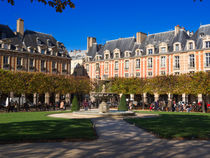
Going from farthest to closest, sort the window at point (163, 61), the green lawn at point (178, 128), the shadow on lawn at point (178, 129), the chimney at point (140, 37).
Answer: the chimney at point (140, 37)
the window at point (163, 61)
the green lawn at point (178, 128)
the shadow on lawn at point (178, 129)

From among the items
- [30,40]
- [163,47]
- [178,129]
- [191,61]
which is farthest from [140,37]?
[178,129]

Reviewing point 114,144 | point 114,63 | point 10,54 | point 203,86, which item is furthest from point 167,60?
point 114,144

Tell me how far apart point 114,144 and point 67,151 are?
1.72 metres

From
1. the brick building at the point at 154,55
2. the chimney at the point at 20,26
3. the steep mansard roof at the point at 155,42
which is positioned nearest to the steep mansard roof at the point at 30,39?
the chimney at the point at 20,26

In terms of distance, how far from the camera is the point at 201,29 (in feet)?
133

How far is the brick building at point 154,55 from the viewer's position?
39.2m

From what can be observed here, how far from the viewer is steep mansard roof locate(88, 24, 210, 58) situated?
4038 cm

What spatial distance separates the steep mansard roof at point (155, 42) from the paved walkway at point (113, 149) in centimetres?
3364

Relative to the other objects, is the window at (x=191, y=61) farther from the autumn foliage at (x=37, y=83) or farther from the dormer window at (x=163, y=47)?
the autumn foliage at (x=37, y=83)

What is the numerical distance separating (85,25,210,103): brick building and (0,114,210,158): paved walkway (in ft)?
88.4

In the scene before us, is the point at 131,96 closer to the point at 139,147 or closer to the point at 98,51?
the point at 98,51

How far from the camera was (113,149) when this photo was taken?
7371mm

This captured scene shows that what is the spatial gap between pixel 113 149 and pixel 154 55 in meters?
37.5

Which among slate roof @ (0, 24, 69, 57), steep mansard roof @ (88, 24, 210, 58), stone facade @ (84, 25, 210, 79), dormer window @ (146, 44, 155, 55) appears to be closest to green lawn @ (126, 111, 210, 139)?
stone facade @ (84, 25, 210, 79)
